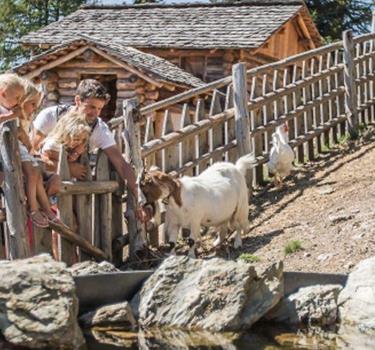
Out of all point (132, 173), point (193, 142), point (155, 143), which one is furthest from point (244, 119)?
point (132, 173)

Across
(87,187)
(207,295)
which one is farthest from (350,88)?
(207,295)

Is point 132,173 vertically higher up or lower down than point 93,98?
lower down

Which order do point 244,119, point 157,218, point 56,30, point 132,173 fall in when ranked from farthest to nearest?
point 56,30
point 244,119
point 157,218
point 132,173

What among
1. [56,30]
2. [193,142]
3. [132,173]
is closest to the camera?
[132,173]

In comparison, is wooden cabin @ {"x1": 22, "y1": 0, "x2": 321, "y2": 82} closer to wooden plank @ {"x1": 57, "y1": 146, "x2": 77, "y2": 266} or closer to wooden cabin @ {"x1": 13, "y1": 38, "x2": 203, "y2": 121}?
wooden cabin @ {"x1": 13, "y1": 38, "x2": 203, "y2": 121}

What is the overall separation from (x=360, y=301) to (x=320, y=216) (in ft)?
12.2

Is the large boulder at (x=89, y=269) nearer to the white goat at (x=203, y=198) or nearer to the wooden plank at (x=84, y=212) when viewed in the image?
the wooden plank at (x=84, y=212)

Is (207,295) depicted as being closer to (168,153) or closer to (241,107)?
(168,153)

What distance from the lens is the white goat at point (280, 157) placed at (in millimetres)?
12211

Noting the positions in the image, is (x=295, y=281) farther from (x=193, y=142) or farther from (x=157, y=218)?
(x=193, y=142)

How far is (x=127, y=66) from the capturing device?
20.3m

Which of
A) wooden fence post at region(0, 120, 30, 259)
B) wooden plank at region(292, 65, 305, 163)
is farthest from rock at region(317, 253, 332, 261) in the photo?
wooden plank at region(292, 65, 305, 163)

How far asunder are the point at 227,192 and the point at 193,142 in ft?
4.85

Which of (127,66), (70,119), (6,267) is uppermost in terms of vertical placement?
(70,119)
